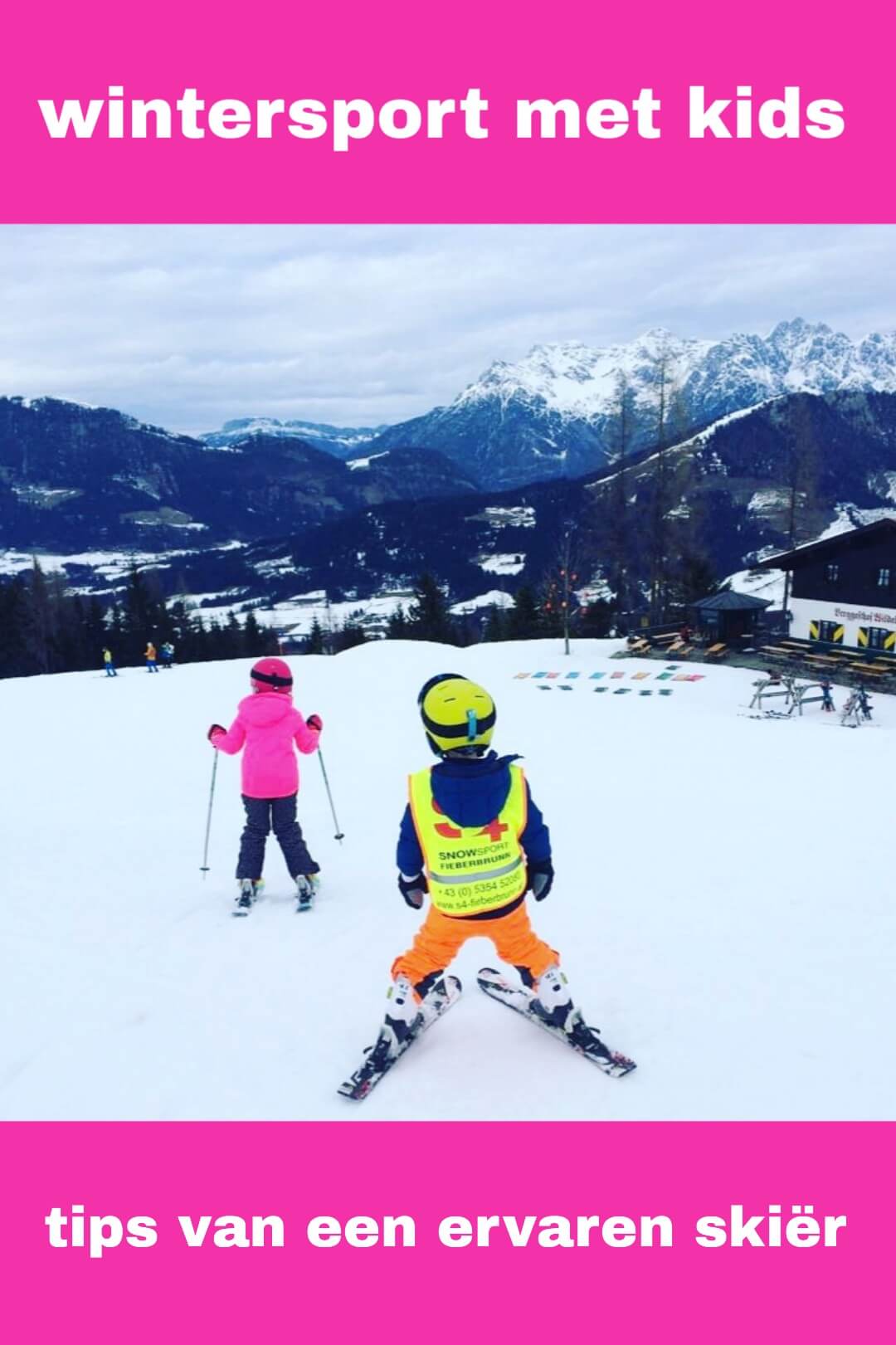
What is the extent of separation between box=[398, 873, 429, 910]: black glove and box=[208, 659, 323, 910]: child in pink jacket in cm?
248

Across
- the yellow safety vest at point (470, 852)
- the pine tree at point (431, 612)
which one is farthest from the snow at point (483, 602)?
the yellow safety vest at point (470, 852)

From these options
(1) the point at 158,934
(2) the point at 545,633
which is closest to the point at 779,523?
(2) the point at 545,633

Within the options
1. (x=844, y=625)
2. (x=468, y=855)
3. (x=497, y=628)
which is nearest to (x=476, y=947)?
(x=468, y=855)

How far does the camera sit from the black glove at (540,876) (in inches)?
180

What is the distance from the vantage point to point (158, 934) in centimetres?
663

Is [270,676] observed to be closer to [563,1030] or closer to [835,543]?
[563,1030]

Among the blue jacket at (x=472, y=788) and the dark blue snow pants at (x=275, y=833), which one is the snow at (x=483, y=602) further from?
the blue jacket at (x=472, y=788)

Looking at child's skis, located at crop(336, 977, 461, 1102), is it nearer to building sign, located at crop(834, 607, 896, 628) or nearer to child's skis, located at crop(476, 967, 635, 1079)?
child's skis, located at crop(476, 967, 635, 1079)

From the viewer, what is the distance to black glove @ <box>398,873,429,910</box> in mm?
4621

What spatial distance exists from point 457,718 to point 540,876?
114cm

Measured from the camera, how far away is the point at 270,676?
6926 millimetres

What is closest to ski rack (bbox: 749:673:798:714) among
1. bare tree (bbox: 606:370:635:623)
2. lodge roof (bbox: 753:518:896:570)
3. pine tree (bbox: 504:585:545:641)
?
lodge roof (bbox: 753:518:896:570)

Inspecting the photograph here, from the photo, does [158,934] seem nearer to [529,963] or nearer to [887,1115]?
[529,963]

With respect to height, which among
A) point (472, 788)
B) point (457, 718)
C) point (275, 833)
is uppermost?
point (457, 718)
